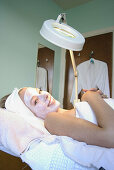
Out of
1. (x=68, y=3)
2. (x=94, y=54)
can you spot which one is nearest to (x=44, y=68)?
(x=94, y=54)

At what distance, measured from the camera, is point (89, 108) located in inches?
34.4

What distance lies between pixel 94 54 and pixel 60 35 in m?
1.35

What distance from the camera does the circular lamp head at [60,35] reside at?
950 millimetres

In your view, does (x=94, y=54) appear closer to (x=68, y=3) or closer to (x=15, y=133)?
(x=68, y=3)

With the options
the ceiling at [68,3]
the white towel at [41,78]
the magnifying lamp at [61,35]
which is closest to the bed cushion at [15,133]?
the magnifying lamp at [61,35]

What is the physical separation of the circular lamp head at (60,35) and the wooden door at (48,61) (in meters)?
1.07

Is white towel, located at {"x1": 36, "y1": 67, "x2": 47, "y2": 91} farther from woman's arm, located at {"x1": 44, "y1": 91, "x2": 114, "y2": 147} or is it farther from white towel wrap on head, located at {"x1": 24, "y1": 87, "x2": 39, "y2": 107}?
woman's arm, located at {"x1": 44, "y1": 91, "x2": 114, "y2": 147}

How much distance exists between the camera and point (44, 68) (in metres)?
2.18

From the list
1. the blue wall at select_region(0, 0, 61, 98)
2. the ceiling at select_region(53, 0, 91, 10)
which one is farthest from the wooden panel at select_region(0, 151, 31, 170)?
the ceiling at select_region(53, 0, 91, 10)

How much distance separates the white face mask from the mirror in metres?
0.85

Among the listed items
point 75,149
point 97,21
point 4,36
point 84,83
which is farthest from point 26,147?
point 97,21

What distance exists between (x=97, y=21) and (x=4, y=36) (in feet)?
3.84

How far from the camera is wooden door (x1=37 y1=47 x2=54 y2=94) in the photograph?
7.00 feet

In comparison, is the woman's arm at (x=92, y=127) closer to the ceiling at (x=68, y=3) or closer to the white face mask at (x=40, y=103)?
the white face mask at (x=40, y=103)
